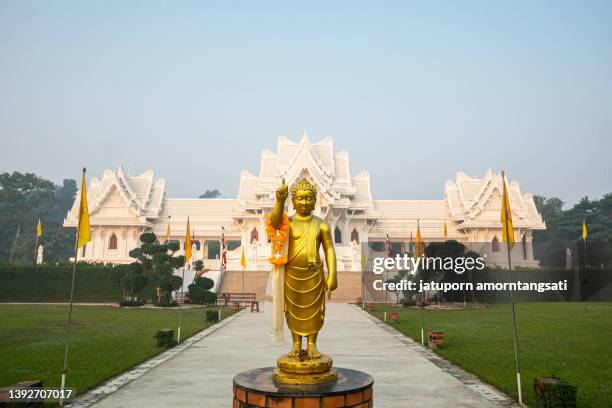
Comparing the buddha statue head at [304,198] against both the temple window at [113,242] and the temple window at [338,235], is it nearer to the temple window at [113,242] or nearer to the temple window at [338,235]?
the temple window at [338,235]

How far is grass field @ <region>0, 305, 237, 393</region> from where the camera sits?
9.24 meters

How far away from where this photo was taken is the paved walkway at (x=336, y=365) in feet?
24.2

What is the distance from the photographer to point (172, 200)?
53062 mm

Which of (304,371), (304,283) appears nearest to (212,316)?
(304,283)

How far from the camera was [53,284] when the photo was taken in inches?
1260

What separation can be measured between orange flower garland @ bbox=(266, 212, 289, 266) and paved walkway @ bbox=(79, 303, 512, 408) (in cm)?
280

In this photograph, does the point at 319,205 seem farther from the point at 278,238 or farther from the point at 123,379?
the point at 278,238

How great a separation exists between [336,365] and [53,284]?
91.9ft

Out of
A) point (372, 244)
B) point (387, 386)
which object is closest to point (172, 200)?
point (372, 244)

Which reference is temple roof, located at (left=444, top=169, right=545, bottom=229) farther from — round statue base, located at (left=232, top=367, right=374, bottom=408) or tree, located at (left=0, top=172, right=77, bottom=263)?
tree, located at (left=0, top=172, right=77, bottom=263)

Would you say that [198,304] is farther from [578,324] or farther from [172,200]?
[172,200]

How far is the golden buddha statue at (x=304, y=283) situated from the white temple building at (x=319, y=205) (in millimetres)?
35561

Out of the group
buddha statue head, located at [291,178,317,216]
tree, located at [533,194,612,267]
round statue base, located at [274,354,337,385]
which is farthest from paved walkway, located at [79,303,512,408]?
tree, located at [533,194,612,267]

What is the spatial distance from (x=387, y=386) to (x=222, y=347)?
5.77m
